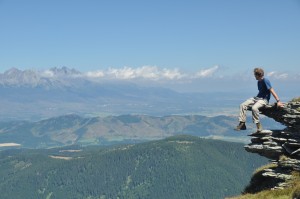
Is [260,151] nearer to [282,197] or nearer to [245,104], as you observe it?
[245,104]

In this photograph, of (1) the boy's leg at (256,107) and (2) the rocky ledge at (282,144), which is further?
(1) the boy's leg at (256,107)

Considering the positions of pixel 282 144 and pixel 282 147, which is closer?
pixel 282 144

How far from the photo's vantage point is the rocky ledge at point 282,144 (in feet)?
106

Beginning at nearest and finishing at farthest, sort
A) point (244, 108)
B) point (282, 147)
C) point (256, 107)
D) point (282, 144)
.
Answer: point (282, 144)
point (282, 147)
point (256, 107)
point (244, 108)

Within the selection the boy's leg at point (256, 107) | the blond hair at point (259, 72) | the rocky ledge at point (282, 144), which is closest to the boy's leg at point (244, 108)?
the boy's leg at point (256, 107)

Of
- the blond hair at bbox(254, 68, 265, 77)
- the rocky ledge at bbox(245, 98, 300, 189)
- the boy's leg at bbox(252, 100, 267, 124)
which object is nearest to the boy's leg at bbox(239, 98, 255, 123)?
the boy's leg at bbox(252, 100, 267, 124)

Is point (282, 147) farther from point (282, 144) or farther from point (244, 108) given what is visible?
point (244, 108)

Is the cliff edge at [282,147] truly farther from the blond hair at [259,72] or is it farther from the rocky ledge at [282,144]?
the blond hair at [259,72]

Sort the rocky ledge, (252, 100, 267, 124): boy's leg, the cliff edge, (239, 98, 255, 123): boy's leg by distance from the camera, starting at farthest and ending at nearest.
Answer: (239, 98, 255, 123): boy's leg → (252, 100, 267, 124): boy's leg → the rocky ledge → the cliff edge

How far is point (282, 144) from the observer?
33.7 metres

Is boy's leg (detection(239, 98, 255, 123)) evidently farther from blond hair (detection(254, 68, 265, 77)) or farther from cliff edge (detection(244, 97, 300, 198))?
blond hair (detection(254, 68, 265, 77))

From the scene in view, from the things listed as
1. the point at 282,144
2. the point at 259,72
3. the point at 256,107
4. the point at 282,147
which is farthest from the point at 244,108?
the point at 282,147

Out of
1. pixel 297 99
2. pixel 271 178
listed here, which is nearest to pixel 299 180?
pixel 271 178

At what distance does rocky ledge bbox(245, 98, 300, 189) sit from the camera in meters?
32.2
